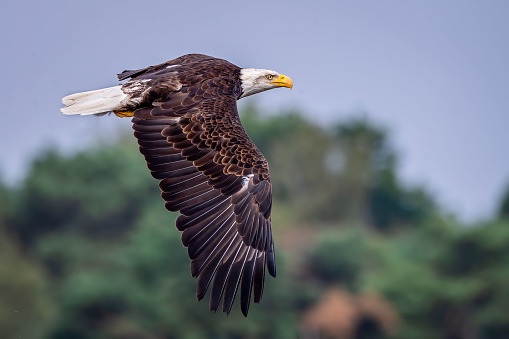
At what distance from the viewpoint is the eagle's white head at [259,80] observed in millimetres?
16750

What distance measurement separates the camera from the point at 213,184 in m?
15.3

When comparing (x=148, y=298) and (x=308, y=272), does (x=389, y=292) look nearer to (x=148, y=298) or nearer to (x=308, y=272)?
(x=308, y=272)

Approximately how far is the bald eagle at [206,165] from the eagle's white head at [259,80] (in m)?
0.24

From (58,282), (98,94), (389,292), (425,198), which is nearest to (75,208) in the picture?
(58,282)

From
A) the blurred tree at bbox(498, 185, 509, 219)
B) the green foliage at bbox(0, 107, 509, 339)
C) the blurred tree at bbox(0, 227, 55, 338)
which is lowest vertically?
the blurred tree at bbox(0, 227, 55, 338)

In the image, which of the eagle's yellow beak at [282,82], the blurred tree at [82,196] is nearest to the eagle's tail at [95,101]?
the eagle's yellow beak at [282,82]

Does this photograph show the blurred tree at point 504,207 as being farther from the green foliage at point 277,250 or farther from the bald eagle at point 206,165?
the bald eagle at point 206,165

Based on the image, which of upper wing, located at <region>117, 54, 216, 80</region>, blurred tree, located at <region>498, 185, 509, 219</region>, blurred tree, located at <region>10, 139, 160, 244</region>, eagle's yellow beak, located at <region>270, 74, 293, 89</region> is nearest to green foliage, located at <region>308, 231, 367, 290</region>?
blurred tree, located at <region>10, 139, 160, 244</region>

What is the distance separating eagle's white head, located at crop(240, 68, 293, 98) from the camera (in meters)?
16.8

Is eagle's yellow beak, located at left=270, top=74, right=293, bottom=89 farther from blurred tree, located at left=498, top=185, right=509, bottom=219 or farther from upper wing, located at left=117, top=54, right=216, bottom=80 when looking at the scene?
blurred tree, located at left=498, top=185, right=509, bottom=219

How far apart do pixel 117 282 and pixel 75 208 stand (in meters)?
8.84

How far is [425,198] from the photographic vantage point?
246 feet

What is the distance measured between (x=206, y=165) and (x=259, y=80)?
1911 mm

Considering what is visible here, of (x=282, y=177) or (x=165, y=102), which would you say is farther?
(x=282, y=177)
